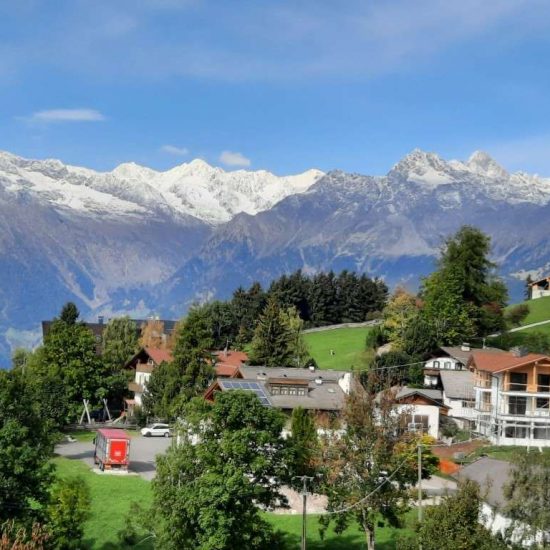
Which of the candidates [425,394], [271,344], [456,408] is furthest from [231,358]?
[425,394]

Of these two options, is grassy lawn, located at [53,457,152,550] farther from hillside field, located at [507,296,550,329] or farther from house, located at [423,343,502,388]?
hillside field, located at [507,296,550,329]

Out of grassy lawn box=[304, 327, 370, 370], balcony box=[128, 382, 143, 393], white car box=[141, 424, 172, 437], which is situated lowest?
white car box=[141, 424, 172, 437]

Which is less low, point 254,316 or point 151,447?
point 254,316

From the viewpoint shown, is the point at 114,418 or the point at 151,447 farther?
the point at 114,418

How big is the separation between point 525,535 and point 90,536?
67.9 feet

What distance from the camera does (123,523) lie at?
45062 mm

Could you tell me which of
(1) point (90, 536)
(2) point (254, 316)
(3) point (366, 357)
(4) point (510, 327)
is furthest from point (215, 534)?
(2) point (254, 316)

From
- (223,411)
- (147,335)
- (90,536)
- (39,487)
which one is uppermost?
(147,335)

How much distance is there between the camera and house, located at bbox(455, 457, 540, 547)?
34969 mm

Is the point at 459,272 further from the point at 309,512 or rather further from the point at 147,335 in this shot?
the point at 309,512

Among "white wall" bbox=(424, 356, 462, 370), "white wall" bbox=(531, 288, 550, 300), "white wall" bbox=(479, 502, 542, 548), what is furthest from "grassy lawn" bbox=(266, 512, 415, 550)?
"white wall" bbox=(531, 288, 550, 300)

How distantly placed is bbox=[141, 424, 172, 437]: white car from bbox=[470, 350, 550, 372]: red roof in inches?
957

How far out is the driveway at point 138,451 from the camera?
193 feet

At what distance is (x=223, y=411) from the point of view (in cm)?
3888
